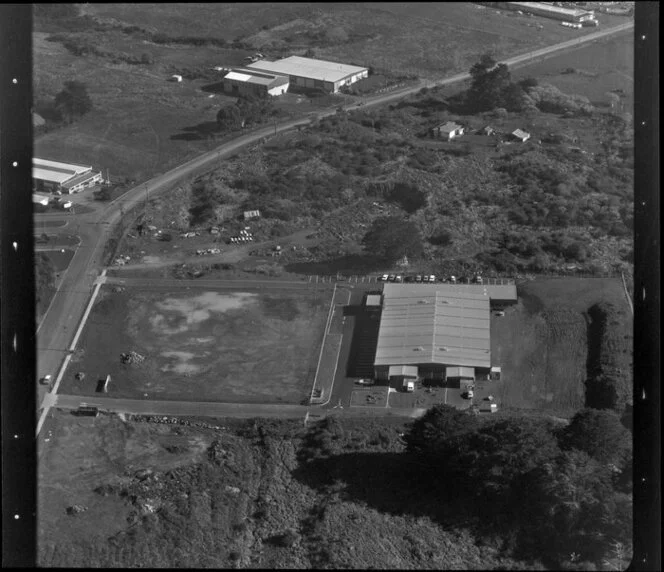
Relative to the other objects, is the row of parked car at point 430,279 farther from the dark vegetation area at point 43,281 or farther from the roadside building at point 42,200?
the roadside building at point 42,200

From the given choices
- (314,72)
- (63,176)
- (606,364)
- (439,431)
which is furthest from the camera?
(314,72)

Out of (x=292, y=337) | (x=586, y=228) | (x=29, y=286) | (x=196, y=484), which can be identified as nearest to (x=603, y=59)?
(x=586, y=228)

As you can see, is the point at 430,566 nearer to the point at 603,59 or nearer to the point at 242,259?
the point at 242,259

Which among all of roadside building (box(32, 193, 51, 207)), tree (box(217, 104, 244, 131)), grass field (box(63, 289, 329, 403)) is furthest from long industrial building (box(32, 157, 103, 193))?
grass field (box(63, 289, 329, 403))

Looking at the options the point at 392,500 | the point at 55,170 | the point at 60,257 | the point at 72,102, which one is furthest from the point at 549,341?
the point at 72,102

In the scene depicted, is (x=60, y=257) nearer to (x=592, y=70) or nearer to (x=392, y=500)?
(x=392, y=500)

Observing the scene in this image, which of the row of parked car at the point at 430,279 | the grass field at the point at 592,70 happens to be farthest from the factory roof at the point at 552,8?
the row of parked car at the point at 430,279

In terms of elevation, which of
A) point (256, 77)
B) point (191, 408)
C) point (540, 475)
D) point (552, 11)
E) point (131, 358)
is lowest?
point (191, 408)

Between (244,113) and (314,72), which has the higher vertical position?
(314,72)
